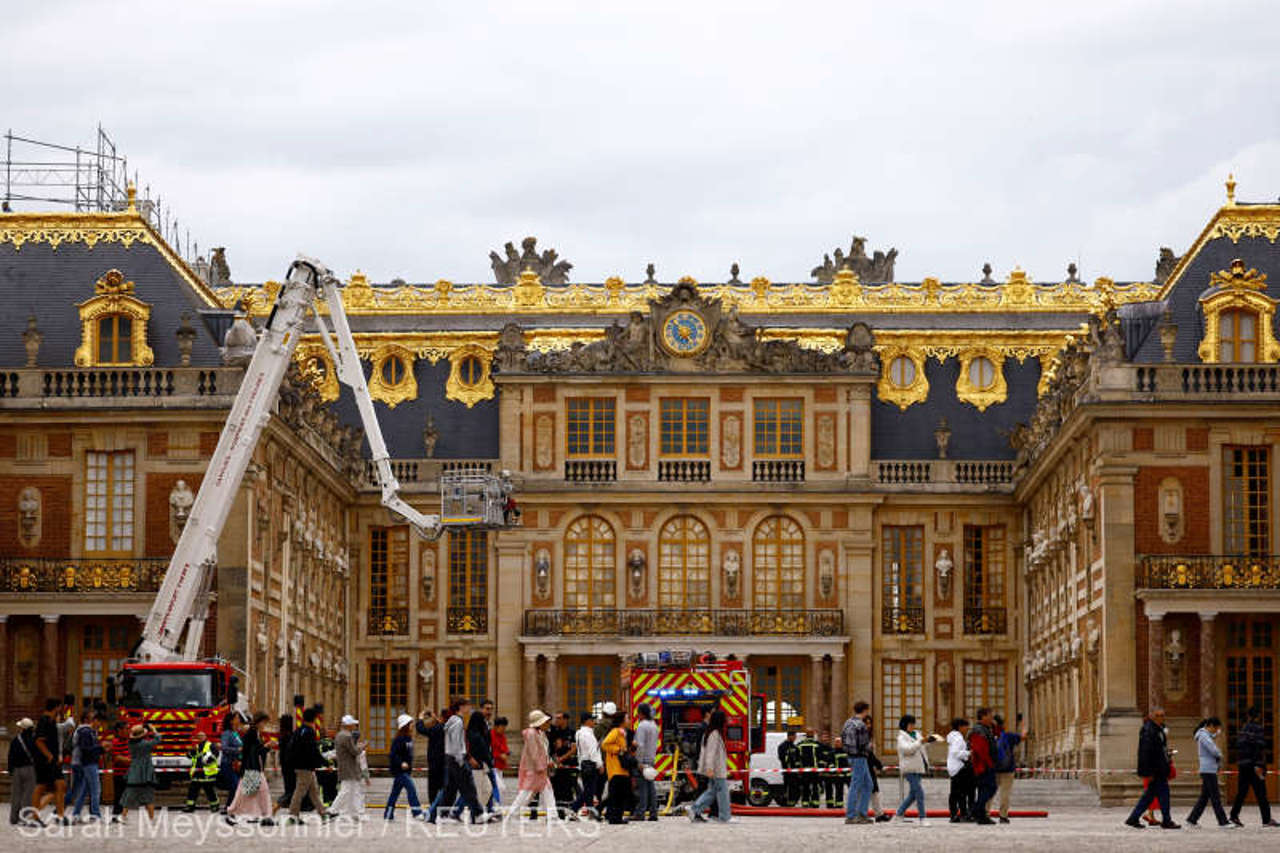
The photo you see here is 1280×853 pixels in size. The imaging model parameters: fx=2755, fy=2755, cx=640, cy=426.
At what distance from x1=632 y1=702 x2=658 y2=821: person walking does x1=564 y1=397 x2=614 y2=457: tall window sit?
2751cm

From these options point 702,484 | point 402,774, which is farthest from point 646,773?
point 702,484

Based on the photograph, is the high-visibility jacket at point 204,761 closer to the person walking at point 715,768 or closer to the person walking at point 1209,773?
the person walking at point 715,768

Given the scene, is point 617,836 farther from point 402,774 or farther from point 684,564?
point 684,564

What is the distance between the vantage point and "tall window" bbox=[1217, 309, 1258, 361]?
53.6m

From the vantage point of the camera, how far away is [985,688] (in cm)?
6700

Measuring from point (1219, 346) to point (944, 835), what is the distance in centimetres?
2286

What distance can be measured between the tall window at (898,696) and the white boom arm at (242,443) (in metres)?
24.4

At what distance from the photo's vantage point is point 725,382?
67.2m

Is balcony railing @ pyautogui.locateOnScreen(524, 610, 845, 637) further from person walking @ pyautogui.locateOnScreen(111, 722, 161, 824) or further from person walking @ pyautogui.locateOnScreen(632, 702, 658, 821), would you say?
person walking @ pyautogui.locateOnScreen(111, 722, 161, 824)

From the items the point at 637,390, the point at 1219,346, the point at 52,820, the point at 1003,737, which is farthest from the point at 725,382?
the point at 52,820

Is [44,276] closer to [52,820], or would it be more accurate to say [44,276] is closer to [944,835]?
[52,820]

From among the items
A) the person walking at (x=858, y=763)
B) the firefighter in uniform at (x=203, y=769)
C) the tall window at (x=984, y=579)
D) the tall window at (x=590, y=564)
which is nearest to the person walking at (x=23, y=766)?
the firefighter in uniform at (x=203, y=769)

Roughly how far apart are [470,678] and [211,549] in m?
22.8

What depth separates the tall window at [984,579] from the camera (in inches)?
2643
